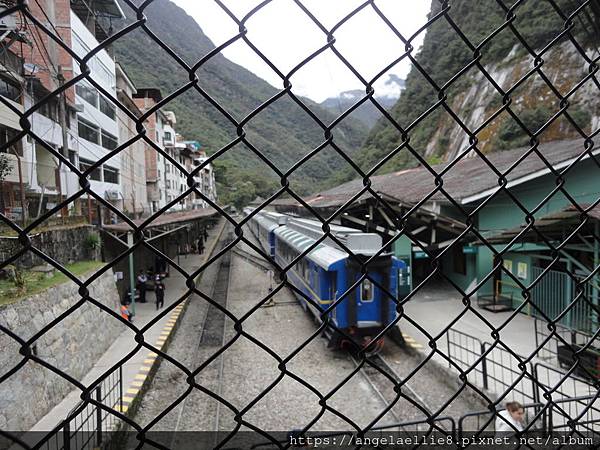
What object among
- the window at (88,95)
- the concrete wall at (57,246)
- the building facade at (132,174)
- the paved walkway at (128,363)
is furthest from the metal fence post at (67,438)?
the building facade at (132,174)

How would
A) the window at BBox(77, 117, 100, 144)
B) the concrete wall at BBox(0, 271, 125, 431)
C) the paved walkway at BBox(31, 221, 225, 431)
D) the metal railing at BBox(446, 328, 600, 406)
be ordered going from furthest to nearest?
the window at BBox(77, 117, 100, 144) → the metal railing at BBox(446, 328, 600, 406) → the paved walkway at BBox(31, 221, 225, 431) → the concrete wall at BBox(0, 271, 125, 431)

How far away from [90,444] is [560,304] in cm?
878

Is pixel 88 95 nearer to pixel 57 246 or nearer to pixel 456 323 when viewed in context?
pixel 57 246

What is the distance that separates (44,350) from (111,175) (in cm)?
1159

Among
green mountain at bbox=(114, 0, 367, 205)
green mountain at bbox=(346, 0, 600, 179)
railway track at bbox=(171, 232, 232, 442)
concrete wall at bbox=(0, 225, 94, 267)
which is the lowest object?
railway track at bbox=(171, 232, 232, 442)

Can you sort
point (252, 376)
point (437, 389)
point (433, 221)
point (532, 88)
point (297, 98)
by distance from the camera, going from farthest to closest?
point (532, 88) → point (433, 221) → point (252, 376) → point (437, 389) → point (297, 98)

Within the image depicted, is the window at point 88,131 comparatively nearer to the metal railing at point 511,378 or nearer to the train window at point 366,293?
the train window at point 366,293

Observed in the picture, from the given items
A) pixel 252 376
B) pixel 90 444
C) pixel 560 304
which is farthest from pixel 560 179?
pixel 560 304

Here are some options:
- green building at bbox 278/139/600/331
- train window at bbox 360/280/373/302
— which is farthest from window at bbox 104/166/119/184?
train window at bbox 360/280/373/302

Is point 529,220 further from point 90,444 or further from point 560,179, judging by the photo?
point 90,444

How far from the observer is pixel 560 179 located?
52.8 inches

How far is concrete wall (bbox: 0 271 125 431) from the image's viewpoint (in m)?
4.60

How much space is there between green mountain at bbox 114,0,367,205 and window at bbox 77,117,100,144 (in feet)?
10.3

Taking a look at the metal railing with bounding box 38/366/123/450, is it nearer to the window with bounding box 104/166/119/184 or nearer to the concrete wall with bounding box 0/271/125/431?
the concrete wall with bounding box 0/271/125/431
